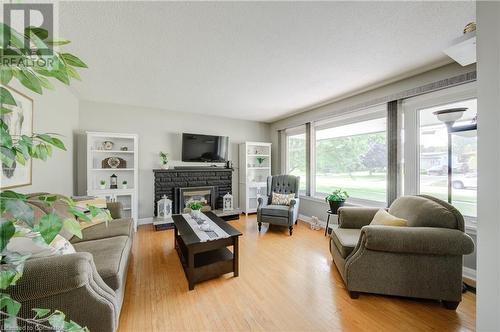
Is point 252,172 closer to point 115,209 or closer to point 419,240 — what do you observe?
point 115,209

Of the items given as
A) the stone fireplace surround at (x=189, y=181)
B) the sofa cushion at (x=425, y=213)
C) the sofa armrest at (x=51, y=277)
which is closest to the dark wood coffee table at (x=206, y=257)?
the sofa armrest at (x=51, y=277)

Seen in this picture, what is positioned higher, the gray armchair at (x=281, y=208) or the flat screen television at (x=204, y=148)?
the flat screen television at (x=204, y=148)

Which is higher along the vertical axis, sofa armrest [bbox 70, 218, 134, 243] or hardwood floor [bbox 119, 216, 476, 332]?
sofa armrest [bbox 70, 218, 134, 243]

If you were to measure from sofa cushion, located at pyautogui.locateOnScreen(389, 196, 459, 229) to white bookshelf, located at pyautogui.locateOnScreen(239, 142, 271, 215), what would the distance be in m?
3.00

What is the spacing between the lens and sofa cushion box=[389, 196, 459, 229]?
1746mm

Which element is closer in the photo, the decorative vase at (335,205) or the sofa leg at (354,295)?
the sofa leg at (354,295)

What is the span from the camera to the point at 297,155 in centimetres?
478

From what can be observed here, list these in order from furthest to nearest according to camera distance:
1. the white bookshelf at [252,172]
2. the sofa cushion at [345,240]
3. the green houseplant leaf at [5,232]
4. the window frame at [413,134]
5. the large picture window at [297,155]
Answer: the white bookshelf at [252,172], the large picture window at [297,155], the window frame at [413,134], the sofa cushion at [345,240], the green houseplant leaf at [5,232]

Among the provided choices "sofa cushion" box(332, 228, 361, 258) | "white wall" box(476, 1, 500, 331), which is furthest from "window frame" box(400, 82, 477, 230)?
"white wall" box(476, 1, 500, 331)

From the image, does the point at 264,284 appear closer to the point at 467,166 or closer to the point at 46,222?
the point at 46,222

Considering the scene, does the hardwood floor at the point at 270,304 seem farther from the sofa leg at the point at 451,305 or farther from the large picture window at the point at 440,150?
the large picture window at the point at 440,150

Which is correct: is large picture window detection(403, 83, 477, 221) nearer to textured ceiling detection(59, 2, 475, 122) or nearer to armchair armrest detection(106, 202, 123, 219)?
textured ceiling detection(59, 2, 475, 122)

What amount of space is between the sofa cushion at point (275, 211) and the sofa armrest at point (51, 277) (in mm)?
2674

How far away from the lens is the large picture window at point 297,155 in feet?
14.9
